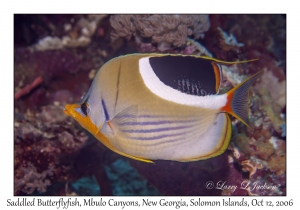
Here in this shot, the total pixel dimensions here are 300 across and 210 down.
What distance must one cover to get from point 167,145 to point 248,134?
4.92ft

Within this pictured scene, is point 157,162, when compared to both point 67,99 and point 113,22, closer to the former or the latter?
point 113,22

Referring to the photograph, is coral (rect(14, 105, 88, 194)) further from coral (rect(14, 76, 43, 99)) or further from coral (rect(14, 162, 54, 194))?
coral (rect(14, 76, 43, 99))

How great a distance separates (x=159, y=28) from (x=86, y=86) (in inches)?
70.5

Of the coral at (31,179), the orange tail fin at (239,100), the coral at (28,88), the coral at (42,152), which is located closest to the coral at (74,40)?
the coral at (28,88)

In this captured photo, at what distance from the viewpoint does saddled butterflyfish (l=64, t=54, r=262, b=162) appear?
1.43m

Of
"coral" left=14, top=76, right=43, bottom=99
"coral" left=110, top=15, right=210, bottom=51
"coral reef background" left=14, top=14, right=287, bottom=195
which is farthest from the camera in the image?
"coral" left=14, top=76, right=43, bottom=99

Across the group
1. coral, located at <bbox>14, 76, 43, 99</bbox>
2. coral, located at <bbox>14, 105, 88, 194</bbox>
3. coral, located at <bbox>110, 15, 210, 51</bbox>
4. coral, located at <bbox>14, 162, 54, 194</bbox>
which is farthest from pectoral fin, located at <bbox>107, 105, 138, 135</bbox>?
coral, located at <bbox>14, 76, 43, 99</bbox>

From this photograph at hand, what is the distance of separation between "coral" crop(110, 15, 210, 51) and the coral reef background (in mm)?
11

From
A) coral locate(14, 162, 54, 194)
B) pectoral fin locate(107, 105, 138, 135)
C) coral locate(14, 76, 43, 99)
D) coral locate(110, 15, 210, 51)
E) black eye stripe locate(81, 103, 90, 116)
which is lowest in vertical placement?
coral locate(14, 162, 54, 194)

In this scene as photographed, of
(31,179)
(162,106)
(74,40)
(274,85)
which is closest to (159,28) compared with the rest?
(162,106)

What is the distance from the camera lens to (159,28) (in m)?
2.88

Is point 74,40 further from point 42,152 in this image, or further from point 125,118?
point 125,118

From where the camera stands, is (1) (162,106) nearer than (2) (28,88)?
Yes

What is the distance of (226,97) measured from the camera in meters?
1.42
